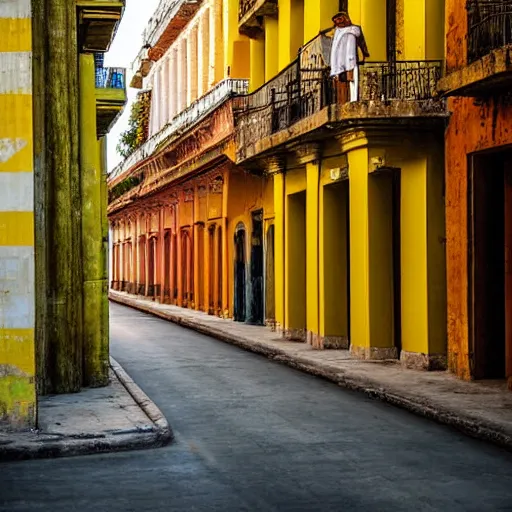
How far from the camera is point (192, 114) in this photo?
99.1 ft

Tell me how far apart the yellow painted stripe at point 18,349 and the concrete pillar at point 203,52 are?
22705 millimetres

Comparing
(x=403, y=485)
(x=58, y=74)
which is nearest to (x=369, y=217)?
(x=58, y=74)

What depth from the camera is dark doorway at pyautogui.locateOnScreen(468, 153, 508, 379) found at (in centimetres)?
1421

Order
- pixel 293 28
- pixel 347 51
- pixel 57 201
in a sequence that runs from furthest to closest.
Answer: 1. pixel 293 28
2. pixel 347 51
3. pixel 57 201

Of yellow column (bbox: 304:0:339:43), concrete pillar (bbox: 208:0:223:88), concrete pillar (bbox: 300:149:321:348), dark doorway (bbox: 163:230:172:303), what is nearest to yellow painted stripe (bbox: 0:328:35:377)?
concrete pillar (bbox: 300:149:321:348)

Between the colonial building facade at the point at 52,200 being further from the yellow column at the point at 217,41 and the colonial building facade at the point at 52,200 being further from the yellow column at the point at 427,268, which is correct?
the yellow column at the point at 217,41

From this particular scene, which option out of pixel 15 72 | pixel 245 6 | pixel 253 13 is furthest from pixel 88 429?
pixel 245 6

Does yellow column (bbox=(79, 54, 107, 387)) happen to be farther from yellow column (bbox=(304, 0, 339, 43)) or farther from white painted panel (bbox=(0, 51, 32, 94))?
yellow column (bbox=(304, 0, 339, 43))

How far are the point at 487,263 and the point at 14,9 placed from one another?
7.23 metres

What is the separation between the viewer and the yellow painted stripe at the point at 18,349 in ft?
31.1

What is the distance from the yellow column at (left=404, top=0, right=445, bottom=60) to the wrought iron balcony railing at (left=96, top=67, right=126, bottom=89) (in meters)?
4.17

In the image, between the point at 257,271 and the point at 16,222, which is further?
the point at 257,271

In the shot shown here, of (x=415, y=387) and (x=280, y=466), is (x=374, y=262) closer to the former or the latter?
(x=415, y=387)

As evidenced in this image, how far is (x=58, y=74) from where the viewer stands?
1230 cm
